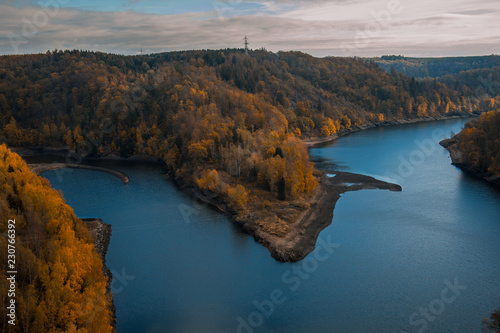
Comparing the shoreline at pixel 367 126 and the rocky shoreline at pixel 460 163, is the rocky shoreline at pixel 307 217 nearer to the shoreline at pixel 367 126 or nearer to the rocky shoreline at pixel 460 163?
the rocky shoreline at pixel 460 163

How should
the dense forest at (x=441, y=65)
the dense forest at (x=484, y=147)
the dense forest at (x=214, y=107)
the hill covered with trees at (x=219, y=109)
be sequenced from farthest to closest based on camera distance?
1. the dense forest at (x=441, y=65)
2. the dense forest at (x=484, y=147)
3. the dense forest at (x=214, y=107)
4. the hill covered with trees at (x=219, y=109)

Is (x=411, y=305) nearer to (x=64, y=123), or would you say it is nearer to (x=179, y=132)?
(x=179, y=132)

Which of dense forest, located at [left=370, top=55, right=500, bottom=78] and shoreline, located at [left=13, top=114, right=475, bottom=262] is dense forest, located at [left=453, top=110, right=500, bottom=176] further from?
dense forest, located at [left=370, top=55, right=500, bottom=78]

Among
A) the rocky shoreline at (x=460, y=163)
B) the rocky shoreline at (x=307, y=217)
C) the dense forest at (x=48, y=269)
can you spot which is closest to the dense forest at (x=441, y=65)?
the rocky shoreline at (x=460, y=163)

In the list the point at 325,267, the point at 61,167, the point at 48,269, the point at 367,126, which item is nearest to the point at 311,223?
the point at 325,267

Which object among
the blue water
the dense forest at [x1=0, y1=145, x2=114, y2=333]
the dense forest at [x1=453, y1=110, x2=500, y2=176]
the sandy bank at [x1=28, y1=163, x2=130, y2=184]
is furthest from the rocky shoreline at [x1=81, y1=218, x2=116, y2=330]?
the dense forest at [x1=453, y1=110, x2=500, y2=176]

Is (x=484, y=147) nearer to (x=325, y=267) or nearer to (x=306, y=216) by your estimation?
(x=306, y=216)

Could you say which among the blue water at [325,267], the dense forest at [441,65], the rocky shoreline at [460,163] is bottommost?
the blue water at [325,267]
